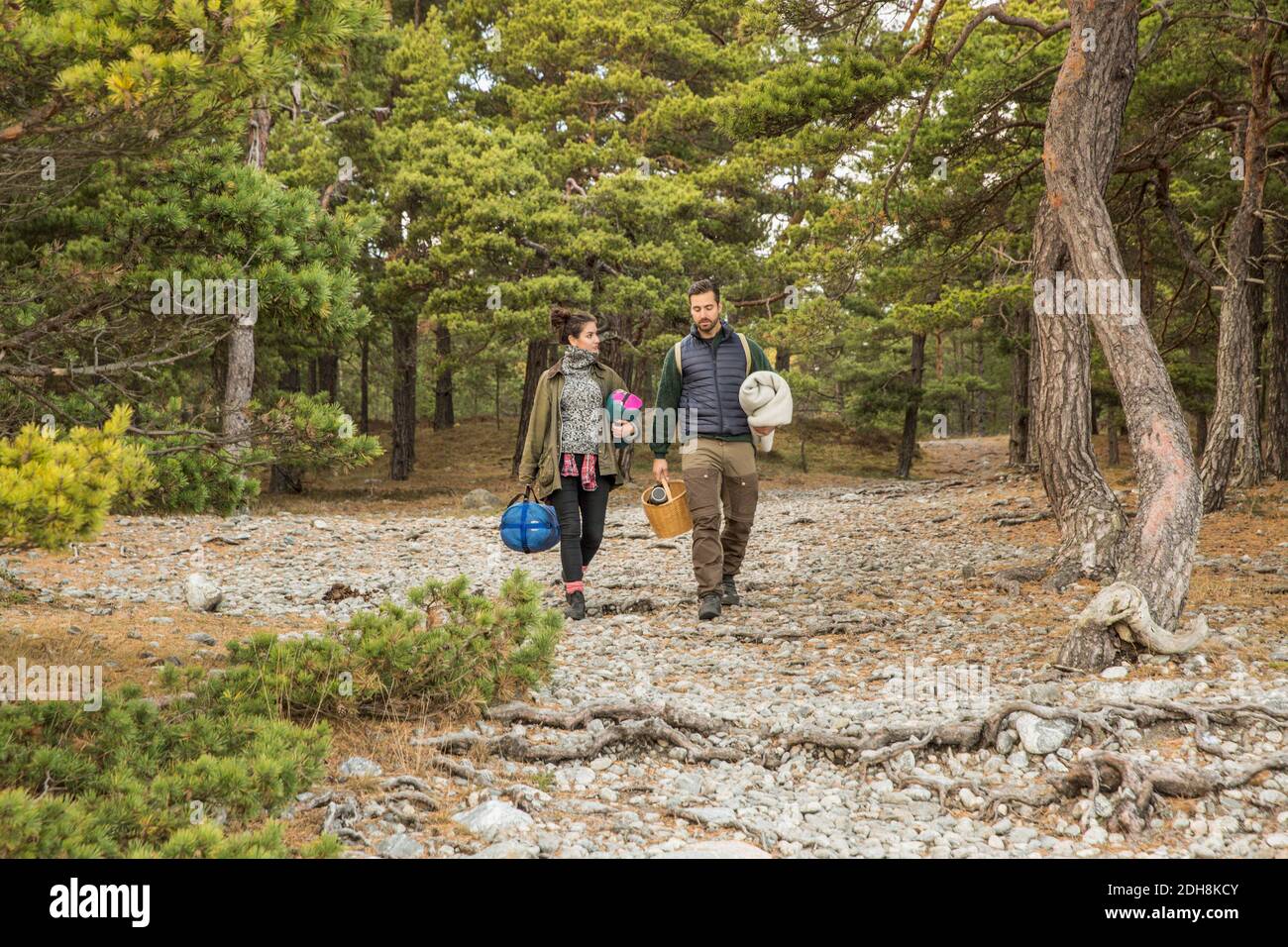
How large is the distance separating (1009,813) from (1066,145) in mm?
5382

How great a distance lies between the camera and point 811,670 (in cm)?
636

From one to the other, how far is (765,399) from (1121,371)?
2.53m

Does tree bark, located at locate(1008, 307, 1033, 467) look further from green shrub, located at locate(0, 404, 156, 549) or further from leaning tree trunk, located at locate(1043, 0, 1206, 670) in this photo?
green shrub, located at locate(0, 404, 156, 549)

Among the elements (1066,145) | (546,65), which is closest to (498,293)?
(546,65)

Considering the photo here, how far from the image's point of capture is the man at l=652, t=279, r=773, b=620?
7.51 m

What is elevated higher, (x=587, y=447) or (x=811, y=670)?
(x=587, y=447)

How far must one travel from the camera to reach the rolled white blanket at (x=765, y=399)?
24.0 ft

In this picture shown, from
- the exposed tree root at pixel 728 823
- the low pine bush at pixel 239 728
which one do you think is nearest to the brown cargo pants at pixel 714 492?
the low pine bush at pixel 239 728

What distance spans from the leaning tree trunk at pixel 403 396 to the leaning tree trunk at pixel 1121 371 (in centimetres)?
1731

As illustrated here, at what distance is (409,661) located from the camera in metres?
4.78

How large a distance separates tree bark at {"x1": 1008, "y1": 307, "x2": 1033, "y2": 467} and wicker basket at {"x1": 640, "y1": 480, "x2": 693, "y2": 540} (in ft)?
48.1

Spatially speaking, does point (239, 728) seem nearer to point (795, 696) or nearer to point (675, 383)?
point (795, 696)

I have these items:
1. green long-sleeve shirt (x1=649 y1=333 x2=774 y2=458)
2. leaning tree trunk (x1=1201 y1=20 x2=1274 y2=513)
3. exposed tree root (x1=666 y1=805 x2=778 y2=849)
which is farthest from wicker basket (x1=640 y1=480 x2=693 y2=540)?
leaning tree trunk (x1=1201 y1=20 x2=1274 y2=513)
